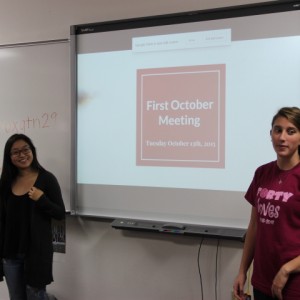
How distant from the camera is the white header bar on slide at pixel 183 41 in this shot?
210cm

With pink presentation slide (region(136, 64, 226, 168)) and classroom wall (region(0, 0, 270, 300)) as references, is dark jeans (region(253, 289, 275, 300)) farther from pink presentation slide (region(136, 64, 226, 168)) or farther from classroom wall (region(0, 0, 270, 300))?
pink presentation slide (region(136, 64, 226, 168))

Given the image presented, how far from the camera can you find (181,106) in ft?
7.23

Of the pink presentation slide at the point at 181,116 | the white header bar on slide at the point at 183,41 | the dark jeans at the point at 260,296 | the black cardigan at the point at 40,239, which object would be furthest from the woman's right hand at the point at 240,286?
the white header bar on slide at the point at 183,41

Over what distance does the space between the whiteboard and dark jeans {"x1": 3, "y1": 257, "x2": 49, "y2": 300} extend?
1.69 feet

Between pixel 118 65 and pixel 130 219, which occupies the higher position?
pixel 118 65

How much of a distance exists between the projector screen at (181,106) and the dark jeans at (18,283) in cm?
53

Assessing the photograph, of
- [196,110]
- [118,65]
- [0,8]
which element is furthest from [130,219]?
[0,8]

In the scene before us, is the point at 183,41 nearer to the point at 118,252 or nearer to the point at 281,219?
the point at 281,219

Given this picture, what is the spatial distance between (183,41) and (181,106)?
0.39m

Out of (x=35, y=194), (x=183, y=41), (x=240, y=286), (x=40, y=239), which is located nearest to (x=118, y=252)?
(x=40, y=239)

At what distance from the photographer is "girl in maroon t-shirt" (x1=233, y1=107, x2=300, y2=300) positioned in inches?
53.5

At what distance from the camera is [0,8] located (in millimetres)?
2637

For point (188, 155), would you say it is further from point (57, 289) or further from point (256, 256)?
point (57, 289)

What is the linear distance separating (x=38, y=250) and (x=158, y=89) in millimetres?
1177
